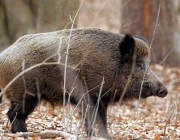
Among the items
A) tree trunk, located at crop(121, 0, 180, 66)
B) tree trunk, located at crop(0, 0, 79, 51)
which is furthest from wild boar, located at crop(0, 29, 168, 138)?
tree trunk, located at crop(121, 0, 180, 66)

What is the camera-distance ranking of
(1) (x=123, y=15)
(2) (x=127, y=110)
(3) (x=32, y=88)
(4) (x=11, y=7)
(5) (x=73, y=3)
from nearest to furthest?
(3) (x=32, y=88) < (5) (x=73, y=3) < (2) (x=127, y=110) < (1) (x=123, y=15) < (4) (x=11, y=7)

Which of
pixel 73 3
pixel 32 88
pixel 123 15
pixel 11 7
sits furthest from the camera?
pixel 11 7

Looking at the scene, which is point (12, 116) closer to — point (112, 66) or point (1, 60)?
point (1, 60)

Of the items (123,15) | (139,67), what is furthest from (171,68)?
(139,67)

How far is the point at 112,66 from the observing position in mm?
7457

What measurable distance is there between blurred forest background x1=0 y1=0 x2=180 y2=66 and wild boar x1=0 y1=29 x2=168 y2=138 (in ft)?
7.15

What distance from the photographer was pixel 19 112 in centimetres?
744

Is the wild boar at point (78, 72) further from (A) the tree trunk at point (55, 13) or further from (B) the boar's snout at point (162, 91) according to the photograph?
(A) the tree trunk at point (55, 13)

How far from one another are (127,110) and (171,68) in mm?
4586

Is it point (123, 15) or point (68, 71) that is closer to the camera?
point (68, 71)

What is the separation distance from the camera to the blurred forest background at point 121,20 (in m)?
10.8

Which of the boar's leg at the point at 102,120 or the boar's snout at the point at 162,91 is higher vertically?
the boar's snout at the point at 162,91

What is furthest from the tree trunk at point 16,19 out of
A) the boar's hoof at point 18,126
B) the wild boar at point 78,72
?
the boar's hoof at point 18,126

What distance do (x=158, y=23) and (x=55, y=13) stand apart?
13.8 feet
